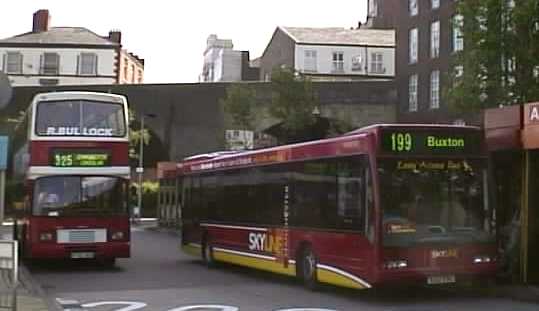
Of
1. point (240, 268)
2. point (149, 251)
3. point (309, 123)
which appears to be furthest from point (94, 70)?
point (240, 268)

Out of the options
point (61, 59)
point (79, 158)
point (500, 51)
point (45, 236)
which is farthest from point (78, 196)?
point (61, 59)

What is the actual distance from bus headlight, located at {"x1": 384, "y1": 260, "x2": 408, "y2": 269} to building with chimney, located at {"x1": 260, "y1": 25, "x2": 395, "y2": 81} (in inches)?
2904

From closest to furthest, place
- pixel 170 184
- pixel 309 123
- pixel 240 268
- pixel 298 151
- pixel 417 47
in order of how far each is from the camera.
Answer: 1. pixel 298 151
2. pixel 240 268
3. pixel 170 184
4. pixel 309 123
5. pixel 417 47

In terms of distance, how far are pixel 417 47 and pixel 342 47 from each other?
25.2 m

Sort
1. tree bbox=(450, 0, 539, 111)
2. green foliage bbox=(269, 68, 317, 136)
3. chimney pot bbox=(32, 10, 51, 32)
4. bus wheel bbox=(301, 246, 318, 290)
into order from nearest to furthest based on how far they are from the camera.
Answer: bus wheel bbox=(301, 246, 318, 290) < tree bbox=(450, 0, 539, 111) < green foliage bbox=(269, 68, 317, 136) < chimney pot bbox=(32, 10, 51, 32)

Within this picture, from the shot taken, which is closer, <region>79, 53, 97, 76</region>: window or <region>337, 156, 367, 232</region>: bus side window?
<region>337, 156, 367, 232</region>: bus side window

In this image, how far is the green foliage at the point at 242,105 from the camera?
161 ft

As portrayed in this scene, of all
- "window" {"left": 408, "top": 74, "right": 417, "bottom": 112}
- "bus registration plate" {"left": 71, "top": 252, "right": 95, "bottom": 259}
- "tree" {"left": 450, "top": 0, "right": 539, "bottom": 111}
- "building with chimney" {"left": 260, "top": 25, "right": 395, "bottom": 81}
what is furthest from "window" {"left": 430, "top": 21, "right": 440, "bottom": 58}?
"bus registration plate" {"left": 71, "top": 252, "right": 95, "bottom": 259}

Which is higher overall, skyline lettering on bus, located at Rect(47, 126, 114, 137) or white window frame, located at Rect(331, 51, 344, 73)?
white window frame, located at Rect(331, 51, 344, 73)

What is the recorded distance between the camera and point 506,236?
16859mm

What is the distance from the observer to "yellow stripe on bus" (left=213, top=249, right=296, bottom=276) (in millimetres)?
18266

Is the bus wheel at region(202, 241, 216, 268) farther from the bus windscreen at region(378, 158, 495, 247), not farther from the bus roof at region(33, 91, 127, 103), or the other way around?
the bus windscreen at region(378, 158, 495, 247)

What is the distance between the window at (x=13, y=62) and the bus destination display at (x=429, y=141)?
82296mm

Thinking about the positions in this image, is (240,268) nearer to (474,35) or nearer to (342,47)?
(474,35)
